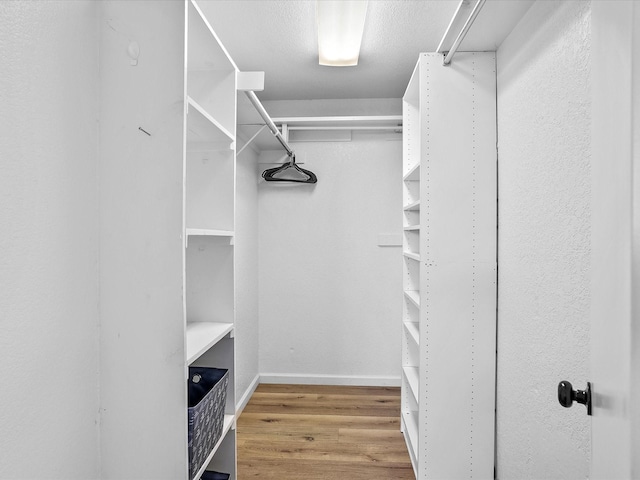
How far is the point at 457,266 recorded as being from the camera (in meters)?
1.90

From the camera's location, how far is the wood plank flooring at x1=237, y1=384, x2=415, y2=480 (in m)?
2.17

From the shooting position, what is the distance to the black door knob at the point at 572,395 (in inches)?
32.4

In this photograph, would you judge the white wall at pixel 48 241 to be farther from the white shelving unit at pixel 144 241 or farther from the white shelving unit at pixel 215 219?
the white shelving unit at pixel 215 219

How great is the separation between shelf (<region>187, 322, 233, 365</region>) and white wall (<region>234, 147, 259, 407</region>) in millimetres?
1211

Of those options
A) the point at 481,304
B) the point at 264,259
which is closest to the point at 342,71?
the point at 264,259

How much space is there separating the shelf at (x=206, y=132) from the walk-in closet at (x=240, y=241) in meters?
0.01

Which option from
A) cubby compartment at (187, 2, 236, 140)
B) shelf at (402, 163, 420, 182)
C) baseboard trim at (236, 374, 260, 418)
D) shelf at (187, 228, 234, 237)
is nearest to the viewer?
shelf at (187, 228, 234, 237)

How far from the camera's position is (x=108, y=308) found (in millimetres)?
1146

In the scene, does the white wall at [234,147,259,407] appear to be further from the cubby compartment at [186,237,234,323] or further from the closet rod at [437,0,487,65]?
the closet rod at [437,0,487,65]

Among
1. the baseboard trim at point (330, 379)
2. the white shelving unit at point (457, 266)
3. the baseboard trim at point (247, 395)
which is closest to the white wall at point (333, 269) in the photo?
the baseboard trim at point (330, 379)

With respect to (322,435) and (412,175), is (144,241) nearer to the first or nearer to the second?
(412,175)

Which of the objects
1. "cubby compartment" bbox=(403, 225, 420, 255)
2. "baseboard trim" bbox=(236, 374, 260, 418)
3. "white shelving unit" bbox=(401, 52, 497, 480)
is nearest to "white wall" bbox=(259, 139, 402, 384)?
"baseboard trim" bbox=(236, 374, 260, 418)

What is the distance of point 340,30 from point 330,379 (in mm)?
2762

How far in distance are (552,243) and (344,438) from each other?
1847 millimetres
